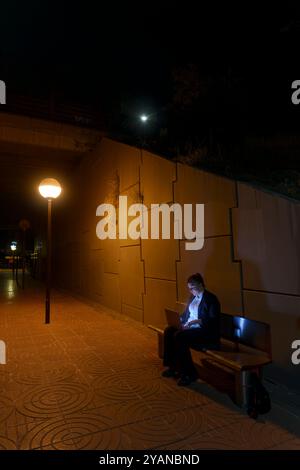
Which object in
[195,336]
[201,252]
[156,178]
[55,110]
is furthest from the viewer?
[55,110]

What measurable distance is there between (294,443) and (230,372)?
88 centimetres

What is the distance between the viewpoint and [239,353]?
344cm

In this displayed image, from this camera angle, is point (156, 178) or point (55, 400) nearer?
point (55, 400)

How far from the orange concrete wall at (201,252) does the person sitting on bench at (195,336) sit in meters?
0.65

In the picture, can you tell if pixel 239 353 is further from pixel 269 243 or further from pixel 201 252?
pixel 201 252

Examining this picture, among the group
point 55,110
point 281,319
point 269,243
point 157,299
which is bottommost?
point 157,299

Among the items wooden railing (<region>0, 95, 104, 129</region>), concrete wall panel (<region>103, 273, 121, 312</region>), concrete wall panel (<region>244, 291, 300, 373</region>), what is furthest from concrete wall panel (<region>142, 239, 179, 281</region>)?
wooden railing (<region>0, 95, 104, 129</region>)

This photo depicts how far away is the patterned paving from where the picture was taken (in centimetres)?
261

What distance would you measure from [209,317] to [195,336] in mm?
293

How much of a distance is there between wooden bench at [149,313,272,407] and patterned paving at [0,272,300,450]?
0.29m

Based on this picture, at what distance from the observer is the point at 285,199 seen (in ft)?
11.9

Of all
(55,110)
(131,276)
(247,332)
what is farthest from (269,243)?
(55,110)
